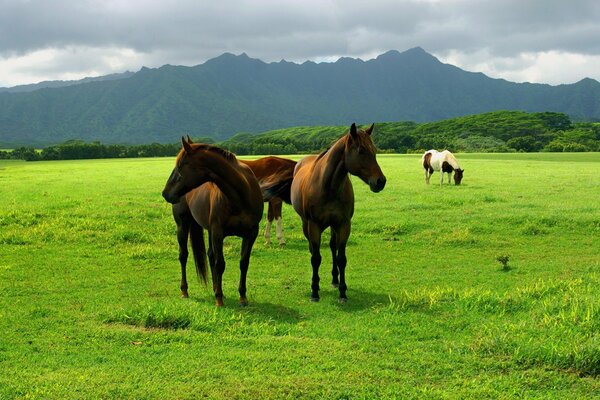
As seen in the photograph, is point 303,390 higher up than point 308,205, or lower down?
lower down

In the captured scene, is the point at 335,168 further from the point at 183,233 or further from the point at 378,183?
the point at 183,233

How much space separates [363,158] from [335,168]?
711 mm

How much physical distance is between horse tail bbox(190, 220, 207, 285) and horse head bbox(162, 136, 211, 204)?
1.58 metres

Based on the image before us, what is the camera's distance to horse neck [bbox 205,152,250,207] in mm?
8164

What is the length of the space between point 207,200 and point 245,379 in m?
3.87

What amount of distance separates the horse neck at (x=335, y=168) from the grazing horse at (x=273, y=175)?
3382mm

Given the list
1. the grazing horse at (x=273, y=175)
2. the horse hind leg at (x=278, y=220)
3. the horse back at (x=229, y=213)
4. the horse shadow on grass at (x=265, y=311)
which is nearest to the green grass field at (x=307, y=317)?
the horse shadow on grass at (x=265, y=311)

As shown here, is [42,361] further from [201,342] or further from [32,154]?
[32,154]

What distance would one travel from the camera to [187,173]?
8.09 meters

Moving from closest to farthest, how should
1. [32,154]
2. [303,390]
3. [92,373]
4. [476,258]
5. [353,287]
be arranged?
1. [303,390]
2. [92,373]
3. [353,287]
4. [476,258]
5. [32,154]

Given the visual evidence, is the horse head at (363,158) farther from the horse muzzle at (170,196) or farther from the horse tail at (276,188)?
the horse tail at (276,188)

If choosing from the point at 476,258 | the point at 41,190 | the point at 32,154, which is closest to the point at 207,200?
the point at 476,258

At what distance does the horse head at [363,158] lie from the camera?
812 cm

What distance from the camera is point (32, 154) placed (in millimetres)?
72938
